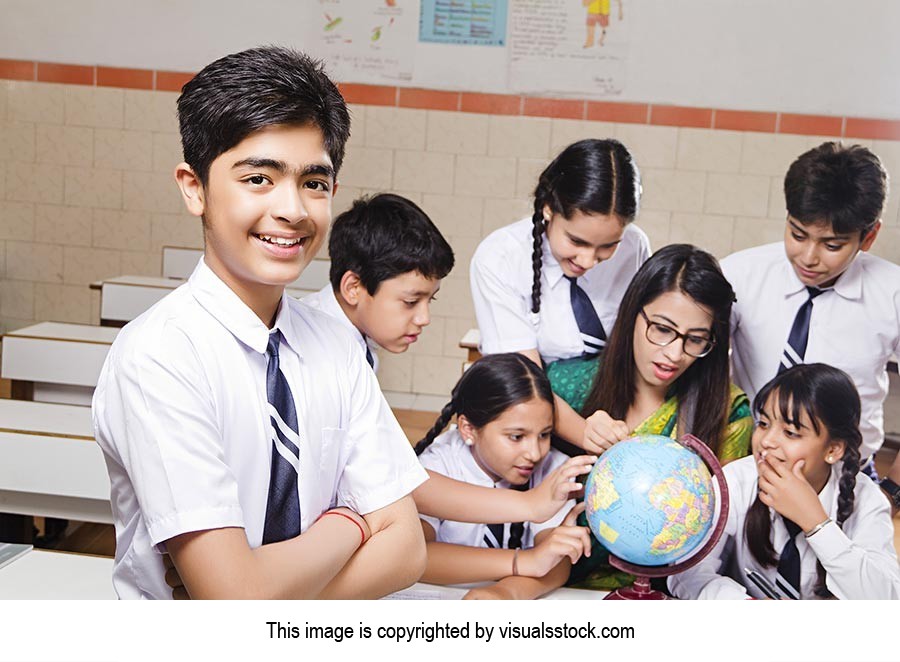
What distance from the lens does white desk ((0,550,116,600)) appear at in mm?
1204

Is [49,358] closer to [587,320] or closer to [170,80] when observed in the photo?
[170,80]

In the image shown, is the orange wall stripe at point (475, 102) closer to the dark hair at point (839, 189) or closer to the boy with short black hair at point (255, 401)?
the dark hair at point (839, 189)

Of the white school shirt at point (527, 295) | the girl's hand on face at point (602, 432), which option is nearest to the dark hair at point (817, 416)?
the girl's hand on face at point (602, 432)

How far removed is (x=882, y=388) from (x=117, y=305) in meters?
1.87

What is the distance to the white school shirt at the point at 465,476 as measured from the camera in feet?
5.84

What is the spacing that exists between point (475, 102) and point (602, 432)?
0.90m

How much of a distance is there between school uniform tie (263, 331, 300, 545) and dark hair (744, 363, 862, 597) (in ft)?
3.17

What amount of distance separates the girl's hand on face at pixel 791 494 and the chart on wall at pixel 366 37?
4.01ft

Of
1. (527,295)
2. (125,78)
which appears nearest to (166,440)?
(527,295)

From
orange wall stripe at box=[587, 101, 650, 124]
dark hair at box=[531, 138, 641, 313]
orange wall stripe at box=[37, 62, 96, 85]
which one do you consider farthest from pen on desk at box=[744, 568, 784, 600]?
orange wall stripe at box=[37, 62, 96, 85]

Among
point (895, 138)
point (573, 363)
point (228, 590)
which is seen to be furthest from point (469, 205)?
point (228, 590)

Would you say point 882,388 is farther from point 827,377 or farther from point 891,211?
point 891,211

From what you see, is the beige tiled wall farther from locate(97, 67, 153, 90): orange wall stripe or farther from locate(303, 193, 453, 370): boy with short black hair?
locate(303, 193, 453, 370): boy with short black hair

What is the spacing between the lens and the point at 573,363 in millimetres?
1921
